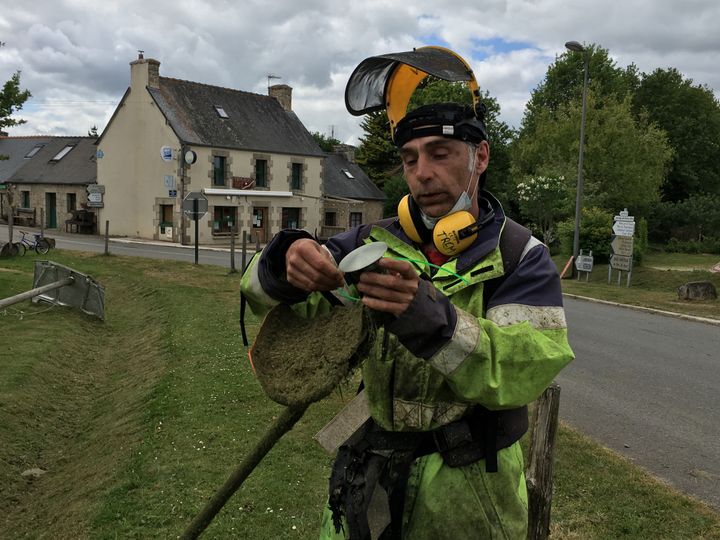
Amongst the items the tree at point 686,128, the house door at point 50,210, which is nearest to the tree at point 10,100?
the house door at point 50,210

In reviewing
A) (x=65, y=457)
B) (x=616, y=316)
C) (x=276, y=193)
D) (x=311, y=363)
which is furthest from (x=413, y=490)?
(x=276, y=193)

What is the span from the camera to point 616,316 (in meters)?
14.0

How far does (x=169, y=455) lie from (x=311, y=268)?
449 centimetres

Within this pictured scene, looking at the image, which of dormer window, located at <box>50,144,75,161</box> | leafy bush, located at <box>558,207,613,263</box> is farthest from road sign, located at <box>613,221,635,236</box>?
dormer window, located at <box>50,144,75,161</box>

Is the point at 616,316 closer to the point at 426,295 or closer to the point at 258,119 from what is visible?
the point at 426,295

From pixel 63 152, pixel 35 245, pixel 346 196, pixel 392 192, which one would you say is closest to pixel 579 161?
pixel 35 245

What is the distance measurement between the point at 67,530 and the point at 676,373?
8.20 meters

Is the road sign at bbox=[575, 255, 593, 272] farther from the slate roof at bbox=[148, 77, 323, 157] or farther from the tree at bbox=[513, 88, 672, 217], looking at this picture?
the slate roof at bbox=[148, 77, 323, 157]

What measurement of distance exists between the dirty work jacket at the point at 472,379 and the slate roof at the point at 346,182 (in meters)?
38.3

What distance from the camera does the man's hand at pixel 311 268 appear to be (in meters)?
1.75

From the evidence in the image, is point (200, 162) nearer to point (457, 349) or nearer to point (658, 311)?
point (658, 311)

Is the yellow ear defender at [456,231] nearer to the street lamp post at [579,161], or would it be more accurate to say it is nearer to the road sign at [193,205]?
the road sign at [193,205]

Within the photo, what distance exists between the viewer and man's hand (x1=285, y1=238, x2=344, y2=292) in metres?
1.75

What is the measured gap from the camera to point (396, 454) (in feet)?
7.01
